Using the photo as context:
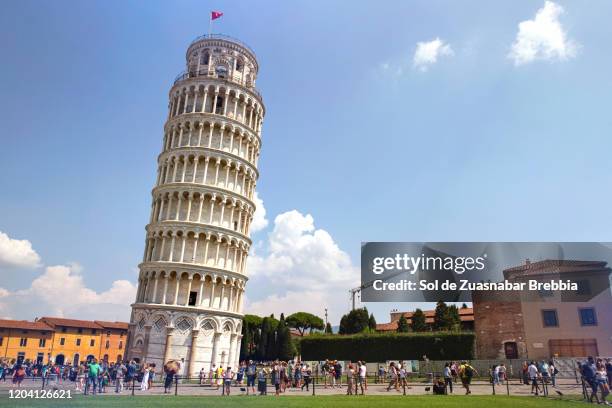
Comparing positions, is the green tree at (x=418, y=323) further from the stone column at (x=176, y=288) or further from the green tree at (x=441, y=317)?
the stone column at (x=176, y=288)

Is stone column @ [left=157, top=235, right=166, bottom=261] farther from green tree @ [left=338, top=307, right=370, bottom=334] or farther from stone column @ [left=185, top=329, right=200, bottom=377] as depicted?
green tree @ [left=338, top=307, right=370, bottom=334]

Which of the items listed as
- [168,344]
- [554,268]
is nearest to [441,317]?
[554,268]

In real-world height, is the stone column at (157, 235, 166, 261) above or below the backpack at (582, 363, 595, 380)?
above

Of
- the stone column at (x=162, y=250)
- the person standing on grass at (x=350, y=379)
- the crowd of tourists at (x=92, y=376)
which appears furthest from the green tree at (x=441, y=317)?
the person standing on grass at (x=350, y=379)

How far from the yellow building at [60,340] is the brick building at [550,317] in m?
62.6

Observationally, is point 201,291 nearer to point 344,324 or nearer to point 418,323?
point 418,323

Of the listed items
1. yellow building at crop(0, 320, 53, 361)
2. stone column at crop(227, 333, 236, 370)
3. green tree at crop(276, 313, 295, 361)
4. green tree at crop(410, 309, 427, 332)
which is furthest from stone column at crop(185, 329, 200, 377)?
yellow building at crop(0, 320, 53, 361)

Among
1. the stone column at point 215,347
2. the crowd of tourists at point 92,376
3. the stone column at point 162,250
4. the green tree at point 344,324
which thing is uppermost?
→ the stone column at point 162,250

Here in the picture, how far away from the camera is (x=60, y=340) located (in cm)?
8138

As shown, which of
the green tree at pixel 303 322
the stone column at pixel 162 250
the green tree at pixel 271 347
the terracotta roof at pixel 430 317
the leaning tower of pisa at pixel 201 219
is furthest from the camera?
the green tree at pixel 303 322

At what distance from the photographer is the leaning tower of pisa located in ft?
130

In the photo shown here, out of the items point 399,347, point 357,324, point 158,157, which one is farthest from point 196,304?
point 357,324

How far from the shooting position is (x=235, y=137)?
156 ft

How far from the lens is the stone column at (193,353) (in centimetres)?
3833
